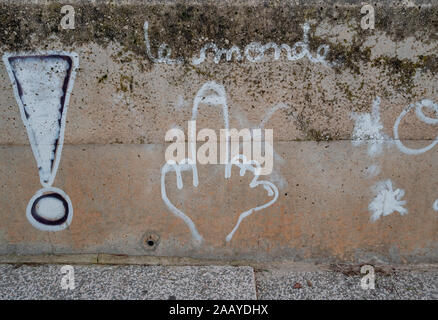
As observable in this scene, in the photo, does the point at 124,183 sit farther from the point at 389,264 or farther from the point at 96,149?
the point at 389,264

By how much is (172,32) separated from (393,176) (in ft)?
7.01

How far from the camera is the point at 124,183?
9.29 ft

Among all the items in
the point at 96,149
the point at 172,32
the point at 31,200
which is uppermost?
the point at 172,32

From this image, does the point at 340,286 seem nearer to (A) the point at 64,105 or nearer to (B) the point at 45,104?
(A) the point at 64,105

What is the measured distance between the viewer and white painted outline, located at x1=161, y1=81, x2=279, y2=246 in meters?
2.71

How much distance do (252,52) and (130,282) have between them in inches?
80.4

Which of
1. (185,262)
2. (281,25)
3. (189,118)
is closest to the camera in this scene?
(281,25)

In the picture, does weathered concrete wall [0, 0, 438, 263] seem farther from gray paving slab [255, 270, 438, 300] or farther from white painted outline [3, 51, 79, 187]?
gray paving slab [255, 270, 438, 300]

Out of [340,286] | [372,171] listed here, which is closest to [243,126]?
[372,171]

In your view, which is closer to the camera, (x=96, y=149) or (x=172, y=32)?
(x=172, y=32)

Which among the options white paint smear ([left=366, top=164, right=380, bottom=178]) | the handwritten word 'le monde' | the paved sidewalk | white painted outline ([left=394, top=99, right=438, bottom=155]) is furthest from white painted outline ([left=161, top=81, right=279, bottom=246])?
white painted outline ([left=394, top=99, right=438, bottom=155])

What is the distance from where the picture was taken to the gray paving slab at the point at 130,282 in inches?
101

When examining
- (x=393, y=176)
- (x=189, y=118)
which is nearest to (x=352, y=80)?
(x=393, y=176)

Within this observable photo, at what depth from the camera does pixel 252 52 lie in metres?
2.63
